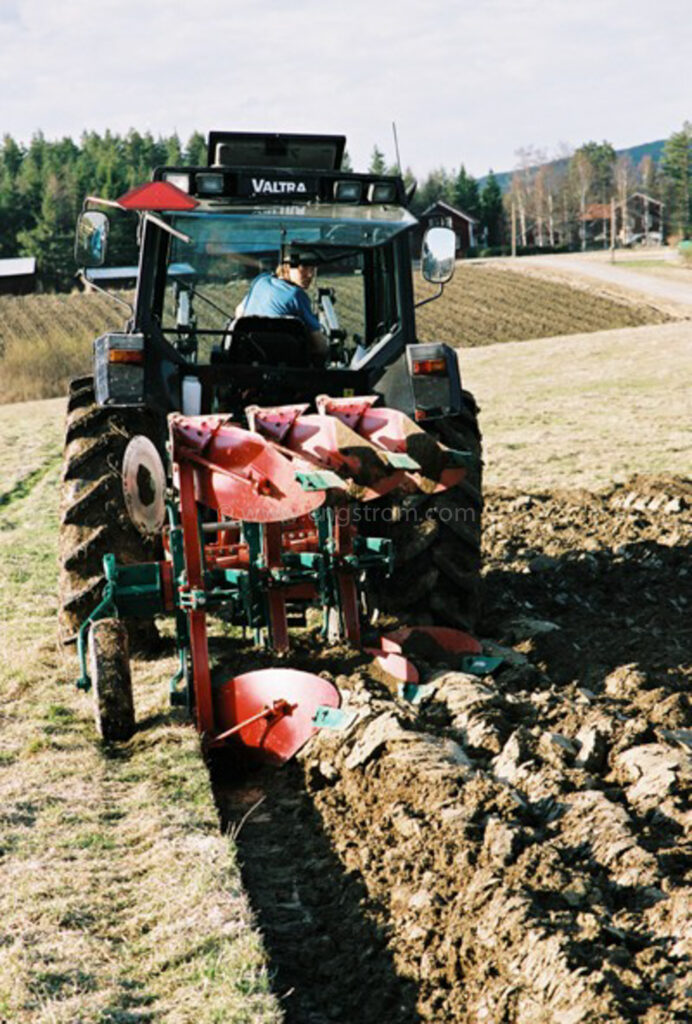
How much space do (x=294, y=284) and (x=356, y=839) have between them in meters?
3.10

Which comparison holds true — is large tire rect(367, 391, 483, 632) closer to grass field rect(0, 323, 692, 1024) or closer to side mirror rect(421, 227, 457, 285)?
side mirror rect(421, 227, 457, 285)

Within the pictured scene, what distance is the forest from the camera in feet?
270

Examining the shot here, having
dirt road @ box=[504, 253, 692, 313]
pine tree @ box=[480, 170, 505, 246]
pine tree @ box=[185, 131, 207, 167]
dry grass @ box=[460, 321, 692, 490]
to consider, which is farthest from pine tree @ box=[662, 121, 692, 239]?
dry grass @ box=[460, 321, 692, 490]

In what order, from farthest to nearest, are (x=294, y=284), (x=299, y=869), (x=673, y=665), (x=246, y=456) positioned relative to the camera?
1. (x=294, y=284)
2. (x=673, y=665)
3. (x=246, y=456)
4. (x=299, y=869)

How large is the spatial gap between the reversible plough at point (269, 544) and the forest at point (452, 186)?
75.0 m

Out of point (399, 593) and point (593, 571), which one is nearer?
point (399, 593)

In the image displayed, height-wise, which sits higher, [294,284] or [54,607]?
[294,284]

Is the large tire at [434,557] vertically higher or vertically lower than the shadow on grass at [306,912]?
higher

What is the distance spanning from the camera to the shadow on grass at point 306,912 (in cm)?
345

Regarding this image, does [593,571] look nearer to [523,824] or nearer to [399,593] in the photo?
[399,593]

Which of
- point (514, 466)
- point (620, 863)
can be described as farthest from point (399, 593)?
point (514, 466)

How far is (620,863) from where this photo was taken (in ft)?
12.1

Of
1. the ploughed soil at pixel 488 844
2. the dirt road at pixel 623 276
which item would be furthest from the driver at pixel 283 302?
the dirt road at pixel 623 276

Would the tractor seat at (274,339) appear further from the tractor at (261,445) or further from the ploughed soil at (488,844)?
the ploughed soil at (488,844)
